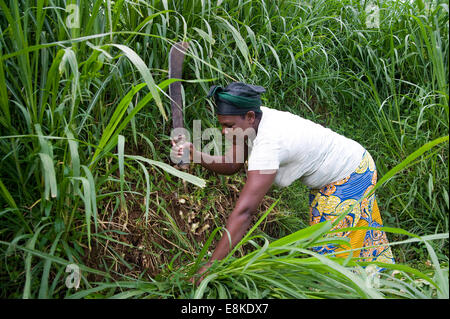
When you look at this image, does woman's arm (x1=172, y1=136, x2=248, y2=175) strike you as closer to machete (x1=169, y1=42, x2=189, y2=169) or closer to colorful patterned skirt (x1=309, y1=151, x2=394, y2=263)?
machete (x1=169, y1=42, x2=189, y2=169)

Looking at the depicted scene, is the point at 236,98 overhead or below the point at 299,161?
overhead

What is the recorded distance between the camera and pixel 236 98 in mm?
1938

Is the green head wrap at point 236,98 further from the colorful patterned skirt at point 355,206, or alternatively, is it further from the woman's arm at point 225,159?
the colorful patterned skirt at point 355,206

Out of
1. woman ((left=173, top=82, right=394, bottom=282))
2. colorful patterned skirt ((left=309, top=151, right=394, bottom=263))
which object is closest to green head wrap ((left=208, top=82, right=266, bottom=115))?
woman ((left=173, top=82, right=394, bottom=282))

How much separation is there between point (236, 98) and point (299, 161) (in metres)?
0.41

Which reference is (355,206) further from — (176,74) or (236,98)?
(176,74)

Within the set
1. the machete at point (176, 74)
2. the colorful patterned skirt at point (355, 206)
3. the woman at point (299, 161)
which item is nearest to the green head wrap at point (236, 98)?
the woman at point (299, 161)

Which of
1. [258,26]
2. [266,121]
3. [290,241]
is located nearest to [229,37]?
[258,26]

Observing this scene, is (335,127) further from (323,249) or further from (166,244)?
(166,244)

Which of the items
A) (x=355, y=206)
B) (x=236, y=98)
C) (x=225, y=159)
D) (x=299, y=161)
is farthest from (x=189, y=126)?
(x=355, y=206)

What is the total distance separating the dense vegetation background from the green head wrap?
0.08 m

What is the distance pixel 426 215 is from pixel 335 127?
82 centimetres

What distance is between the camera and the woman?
6.23 ft

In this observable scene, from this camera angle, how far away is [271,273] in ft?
4.58
